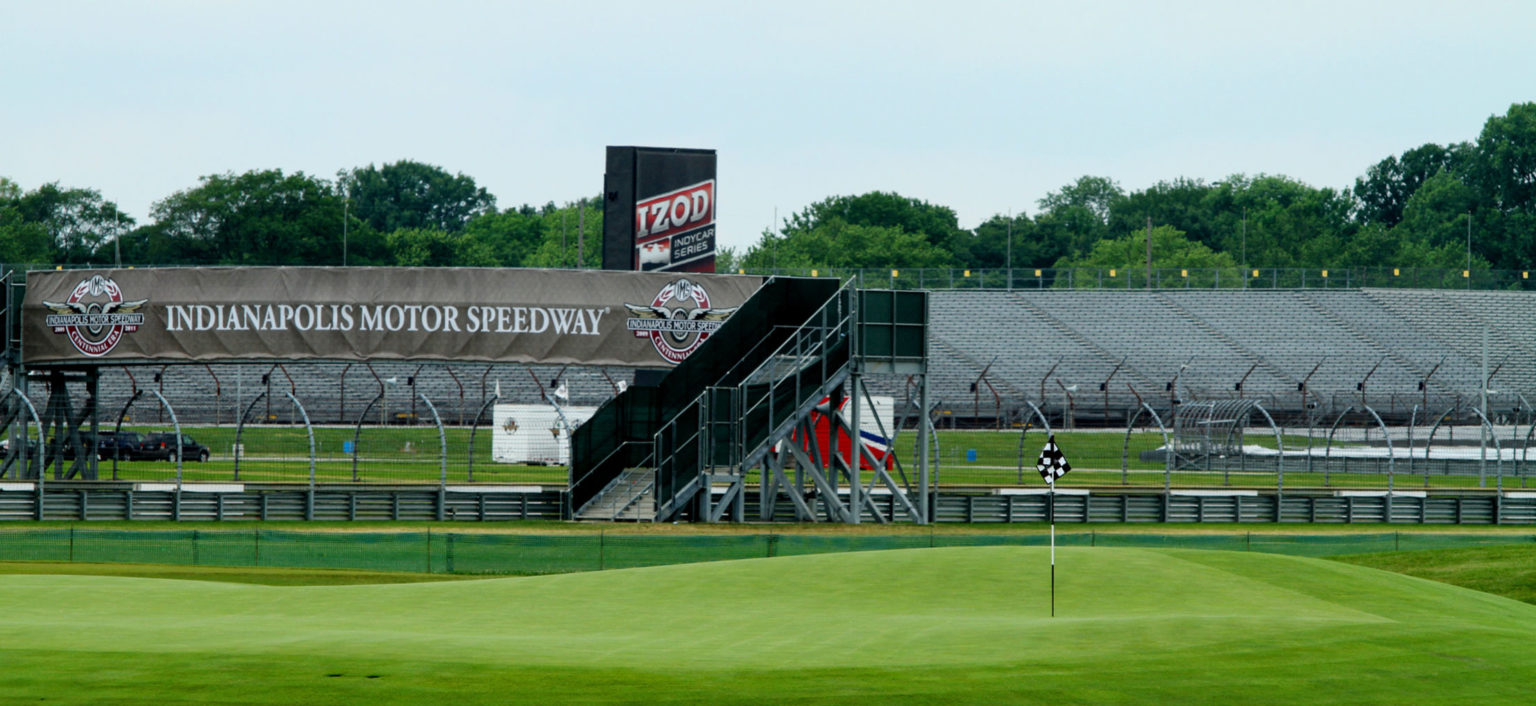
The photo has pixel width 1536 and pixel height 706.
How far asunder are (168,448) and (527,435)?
449 inches

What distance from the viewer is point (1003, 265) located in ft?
493

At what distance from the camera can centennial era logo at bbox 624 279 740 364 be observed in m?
37.7

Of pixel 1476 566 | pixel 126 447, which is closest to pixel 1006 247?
pixel 126 447

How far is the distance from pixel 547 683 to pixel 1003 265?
139 m

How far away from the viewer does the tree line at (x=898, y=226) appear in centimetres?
12200

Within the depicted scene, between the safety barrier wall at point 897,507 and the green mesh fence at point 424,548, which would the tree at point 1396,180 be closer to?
the safety barrier wall at point 897,507

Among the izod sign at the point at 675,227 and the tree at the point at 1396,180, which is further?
the tree at the point at 1396,180

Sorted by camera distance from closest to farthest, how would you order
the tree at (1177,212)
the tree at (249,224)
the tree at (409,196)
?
the tree at (249,224), the tree at (1177,212), the tree at (409,196)

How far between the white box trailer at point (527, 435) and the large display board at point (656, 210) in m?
10.3

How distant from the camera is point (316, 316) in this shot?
120ft

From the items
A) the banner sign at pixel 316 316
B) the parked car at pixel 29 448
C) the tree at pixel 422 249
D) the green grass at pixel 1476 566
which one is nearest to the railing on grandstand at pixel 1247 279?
the tree at pixel 422 249

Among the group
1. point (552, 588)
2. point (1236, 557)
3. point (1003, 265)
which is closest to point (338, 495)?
point (552, 588)

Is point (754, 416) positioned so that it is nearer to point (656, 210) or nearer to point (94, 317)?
point (656, 210)

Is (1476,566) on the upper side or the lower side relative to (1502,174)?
lower
